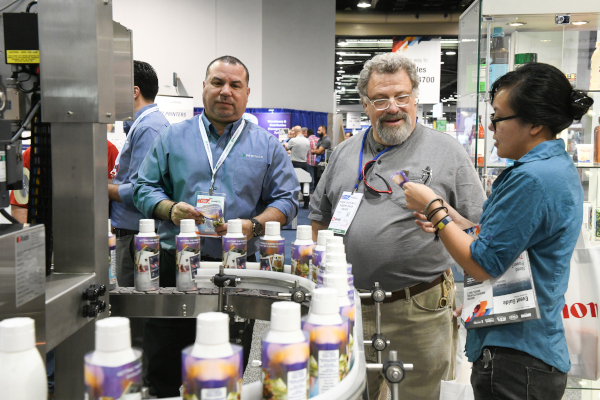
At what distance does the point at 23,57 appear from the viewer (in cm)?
144

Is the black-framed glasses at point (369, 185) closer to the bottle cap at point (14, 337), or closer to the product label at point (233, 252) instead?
the product label at point (233, 252)

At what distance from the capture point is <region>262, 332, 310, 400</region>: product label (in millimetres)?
845

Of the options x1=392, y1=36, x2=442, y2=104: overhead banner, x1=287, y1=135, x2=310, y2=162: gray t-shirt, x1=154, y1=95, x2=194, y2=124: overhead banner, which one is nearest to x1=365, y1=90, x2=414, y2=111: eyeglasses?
x1=154, y1=95, x2=194, y2=124: overhead banner

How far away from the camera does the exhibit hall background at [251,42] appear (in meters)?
8.73

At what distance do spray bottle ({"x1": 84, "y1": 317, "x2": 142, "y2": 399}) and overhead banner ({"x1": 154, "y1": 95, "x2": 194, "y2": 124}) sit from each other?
6897 mm

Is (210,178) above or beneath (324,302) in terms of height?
above

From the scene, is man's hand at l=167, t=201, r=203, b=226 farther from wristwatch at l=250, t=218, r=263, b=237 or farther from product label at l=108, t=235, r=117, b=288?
product label at l=108, t=235, r=117, b=288

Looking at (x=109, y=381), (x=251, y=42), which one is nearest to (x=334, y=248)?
(x=109, y=381)

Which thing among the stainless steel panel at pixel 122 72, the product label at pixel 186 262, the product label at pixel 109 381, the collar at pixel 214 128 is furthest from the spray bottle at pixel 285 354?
the collar at pixel 214 128

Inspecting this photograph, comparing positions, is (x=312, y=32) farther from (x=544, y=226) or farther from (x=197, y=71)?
(x=544, y=226)

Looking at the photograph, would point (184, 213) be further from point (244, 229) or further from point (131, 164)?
point (131, 164)

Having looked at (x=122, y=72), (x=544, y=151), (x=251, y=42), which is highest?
(x=251, y=42)

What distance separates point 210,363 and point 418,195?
1241mm

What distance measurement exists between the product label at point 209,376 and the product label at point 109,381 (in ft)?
0.26
